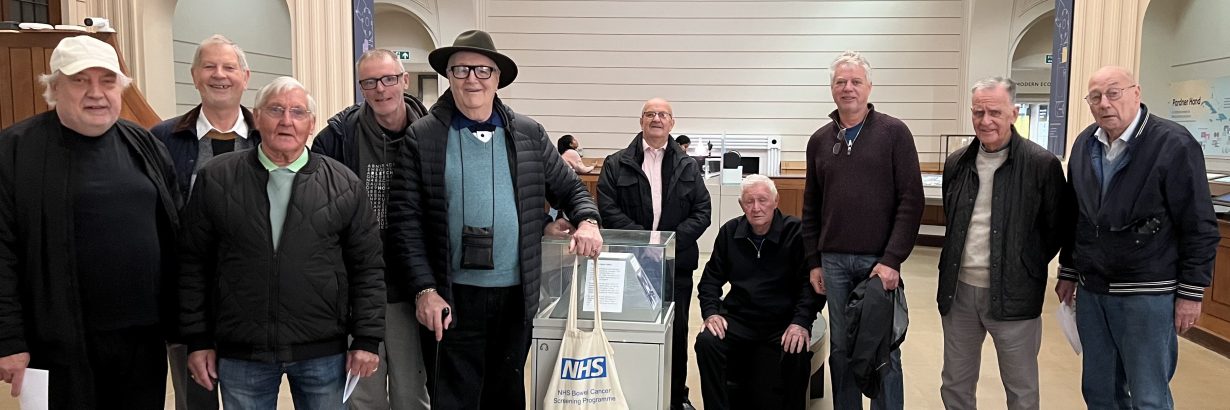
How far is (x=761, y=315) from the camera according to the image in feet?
10.6

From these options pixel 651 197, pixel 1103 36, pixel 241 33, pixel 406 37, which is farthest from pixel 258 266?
pixel 406 37

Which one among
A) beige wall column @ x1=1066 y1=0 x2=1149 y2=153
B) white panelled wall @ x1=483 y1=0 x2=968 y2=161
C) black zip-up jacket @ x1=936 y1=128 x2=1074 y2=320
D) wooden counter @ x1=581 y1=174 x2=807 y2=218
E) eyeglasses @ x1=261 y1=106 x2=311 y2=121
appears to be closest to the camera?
eyeglasses @ x1=261 y1=106 x2=311 y2=121

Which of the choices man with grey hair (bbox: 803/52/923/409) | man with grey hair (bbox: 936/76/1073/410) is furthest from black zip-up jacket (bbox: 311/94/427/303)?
man with grey hair (bbox: 936/76/1073/410)

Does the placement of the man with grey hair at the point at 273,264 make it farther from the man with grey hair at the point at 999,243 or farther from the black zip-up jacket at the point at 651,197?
the man with grey hair at the point at 999,243

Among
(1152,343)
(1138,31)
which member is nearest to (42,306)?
(1152,343)

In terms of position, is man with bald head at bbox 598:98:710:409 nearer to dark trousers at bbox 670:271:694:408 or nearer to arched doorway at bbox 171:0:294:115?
dark trousers at bbox 670:271:694:408

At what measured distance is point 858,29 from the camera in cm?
1077

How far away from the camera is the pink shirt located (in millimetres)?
3439

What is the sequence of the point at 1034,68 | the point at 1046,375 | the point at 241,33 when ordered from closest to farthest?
the point at 1046,375, the point at 241,33, the point at 1034,68

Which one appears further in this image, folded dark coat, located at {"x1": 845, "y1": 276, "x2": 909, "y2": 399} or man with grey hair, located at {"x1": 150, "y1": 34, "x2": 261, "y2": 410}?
folded dark coat, located at {"x1": 845, "y1": 276, "x2": 909, "y2": 399}

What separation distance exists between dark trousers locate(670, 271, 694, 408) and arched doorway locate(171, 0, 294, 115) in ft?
20.9

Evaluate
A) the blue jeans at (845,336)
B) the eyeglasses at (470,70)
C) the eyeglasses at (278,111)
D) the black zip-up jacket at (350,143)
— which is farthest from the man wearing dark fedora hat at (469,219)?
the blue jeans at (845,336)

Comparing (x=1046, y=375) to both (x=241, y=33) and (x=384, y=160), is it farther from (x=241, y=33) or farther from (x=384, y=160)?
(x=241, y=33)

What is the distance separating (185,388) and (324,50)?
14.2 ft
